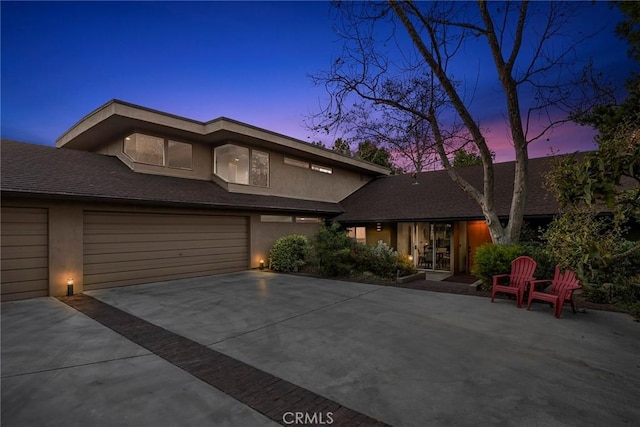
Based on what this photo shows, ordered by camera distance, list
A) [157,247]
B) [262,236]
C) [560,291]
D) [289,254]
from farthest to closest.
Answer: [262,236] < [289,254] < [157,247] < [560,291]

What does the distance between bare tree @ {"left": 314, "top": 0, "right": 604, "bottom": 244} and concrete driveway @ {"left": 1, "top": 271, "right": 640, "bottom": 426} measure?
16.8 ft

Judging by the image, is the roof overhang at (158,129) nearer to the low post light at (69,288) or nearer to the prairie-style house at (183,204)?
the prairie-style house at (183,204)

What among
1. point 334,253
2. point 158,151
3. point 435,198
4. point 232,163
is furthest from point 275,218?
point 435,198

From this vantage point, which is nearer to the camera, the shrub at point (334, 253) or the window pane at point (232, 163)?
the shrub at point (334, 253)

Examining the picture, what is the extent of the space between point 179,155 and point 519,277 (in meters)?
12.5

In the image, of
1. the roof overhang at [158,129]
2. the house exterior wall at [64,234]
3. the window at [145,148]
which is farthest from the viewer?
the window at [145,148]

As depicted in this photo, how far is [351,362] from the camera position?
4258 millimetres

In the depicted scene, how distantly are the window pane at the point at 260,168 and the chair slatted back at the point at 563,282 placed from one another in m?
11.4

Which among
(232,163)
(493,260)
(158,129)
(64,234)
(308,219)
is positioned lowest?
(493,260)

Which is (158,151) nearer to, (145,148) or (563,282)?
(145,148)

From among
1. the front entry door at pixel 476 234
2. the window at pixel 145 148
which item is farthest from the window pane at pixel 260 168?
the front entry door at pixel 476 234

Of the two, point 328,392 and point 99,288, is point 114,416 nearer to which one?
point 328,392

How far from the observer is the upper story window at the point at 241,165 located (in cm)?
1386

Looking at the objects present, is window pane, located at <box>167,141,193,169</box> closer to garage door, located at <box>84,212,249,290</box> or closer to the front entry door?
garage door, located at <box>84,212,249,290</box>
